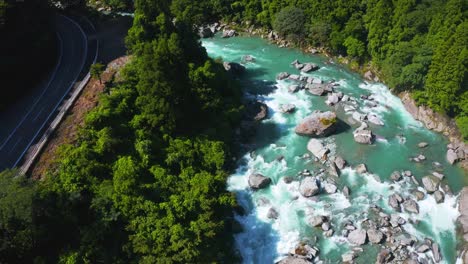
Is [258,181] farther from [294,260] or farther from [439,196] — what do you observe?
[439,196]

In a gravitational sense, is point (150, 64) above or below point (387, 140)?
above

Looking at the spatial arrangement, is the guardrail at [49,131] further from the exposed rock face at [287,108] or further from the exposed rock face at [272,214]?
the exposed rock face at [287,108]

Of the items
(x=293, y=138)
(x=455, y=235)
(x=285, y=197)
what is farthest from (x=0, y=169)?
(x=455, y=235)

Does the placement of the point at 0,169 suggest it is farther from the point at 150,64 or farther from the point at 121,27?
the point at 121,27

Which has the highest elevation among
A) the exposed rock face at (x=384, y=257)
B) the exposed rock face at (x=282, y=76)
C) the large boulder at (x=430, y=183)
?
the exposed rock face at (x=282, y=76)

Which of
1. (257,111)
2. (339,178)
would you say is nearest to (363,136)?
(339,178)

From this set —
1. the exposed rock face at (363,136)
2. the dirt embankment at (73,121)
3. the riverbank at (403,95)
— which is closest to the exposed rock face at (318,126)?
the exposed rock face at (363,136)
